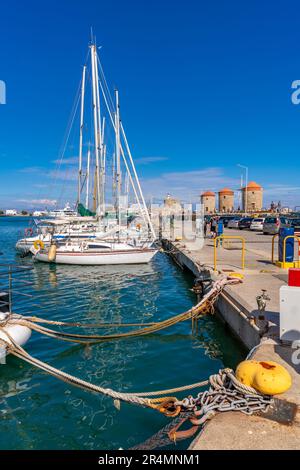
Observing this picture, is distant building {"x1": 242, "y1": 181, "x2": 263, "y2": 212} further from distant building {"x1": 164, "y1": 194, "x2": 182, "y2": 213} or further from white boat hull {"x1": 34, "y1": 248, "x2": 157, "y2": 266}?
white boat hull {"x1": 34, "y1": 248, "x2": 157, "y2": 266}

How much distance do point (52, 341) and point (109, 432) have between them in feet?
15.3

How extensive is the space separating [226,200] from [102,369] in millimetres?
114958

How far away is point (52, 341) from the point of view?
9586 millimetres

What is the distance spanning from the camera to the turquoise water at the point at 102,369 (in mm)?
5441

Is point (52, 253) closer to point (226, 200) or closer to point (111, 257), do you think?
point (111, 257)

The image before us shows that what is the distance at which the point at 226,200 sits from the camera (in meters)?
118

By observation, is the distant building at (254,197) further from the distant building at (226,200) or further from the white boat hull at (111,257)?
the white boat hull at (111,257)

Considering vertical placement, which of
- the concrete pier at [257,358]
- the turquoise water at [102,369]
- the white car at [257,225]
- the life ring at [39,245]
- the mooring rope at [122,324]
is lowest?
the turquoise water at [102,369]

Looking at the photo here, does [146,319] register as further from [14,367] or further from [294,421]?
[294,421]

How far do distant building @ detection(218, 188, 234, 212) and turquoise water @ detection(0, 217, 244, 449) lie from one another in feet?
349

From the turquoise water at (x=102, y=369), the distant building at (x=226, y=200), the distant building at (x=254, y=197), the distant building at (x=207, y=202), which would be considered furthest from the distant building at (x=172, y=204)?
the turquoise water at (x=102, y=369)

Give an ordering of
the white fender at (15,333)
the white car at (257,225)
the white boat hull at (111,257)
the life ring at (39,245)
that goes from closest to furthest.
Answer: the white fender at (15,333) → the white boat hull at (111,257) → the life ring at (39,245) → the white car at (257,225)

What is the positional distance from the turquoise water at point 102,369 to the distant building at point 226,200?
349 ft
